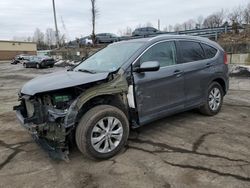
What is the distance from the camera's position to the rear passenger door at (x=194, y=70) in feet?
16.1

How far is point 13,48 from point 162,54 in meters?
67.9

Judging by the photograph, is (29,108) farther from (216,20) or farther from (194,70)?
(216,20)

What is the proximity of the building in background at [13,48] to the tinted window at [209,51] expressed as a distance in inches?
2578

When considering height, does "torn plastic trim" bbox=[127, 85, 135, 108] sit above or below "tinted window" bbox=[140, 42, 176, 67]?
below

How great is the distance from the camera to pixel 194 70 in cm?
500

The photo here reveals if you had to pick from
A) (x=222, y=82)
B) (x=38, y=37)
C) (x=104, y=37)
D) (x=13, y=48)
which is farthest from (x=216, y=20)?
(x=38, y=37)

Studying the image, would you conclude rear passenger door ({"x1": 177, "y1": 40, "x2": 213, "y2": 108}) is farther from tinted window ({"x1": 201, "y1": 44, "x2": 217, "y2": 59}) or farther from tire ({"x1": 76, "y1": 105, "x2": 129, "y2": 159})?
tire ({"x1": 76, "y1": 105, "x2": 129, "y2": 159})

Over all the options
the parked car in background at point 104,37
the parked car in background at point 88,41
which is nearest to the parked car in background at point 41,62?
the parked car in background at point 88,41

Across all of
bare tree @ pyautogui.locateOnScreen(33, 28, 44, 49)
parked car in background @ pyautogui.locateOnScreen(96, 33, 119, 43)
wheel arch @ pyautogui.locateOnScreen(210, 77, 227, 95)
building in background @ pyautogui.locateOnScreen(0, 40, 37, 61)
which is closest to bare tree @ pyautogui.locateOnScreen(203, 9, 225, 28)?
parked car in background @ pyautogui.locateOnScreen(96, 33, 119, 43)

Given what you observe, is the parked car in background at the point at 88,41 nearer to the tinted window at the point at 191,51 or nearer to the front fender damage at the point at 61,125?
the tinted window at the point at 191,51

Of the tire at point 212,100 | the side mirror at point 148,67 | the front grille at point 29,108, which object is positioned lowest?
the tire at point 212,100

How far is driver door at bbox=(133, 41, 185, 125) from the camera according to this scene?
416cm

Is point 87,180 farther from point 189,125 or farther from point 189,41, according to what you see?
point 189,41

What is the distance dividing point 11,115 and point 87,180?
13.8ft
